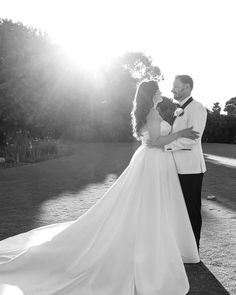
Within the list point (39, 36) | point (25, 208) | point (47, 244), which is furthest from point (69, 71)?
point (47, 244)

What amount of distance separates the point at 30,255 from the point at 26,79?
50.3 ft

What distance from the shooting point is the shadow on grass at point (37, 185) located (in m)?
7.53

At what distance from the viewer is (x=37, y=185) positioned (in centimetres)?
1186

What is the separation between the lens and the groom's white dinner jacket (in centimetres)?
522

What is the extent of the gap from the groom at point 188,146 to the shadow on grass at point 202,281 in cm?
73

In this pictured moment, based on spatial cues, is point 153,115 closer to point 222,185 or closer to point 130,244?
point 130,244

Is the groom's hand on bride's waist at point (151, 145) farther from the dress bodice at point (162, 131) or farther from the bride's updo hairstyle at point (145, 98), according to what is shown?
the bride's updo hairstyle at point (145, 98)

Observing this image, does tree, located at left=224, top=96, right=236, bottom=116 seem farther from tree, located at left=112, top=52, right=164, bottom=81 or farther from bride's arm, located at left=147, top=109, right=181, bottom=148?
bride's arm, located at left=147, top=109, right=181, bottom=148

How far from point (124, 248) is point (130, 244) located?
9cm

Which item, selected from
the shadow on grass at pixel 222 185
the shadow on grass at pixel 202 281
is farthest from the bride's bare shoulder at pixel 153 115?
the shadow on grass at pixel 222 185

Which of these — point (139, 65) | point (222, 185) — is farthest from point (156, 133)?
point (139, 65)

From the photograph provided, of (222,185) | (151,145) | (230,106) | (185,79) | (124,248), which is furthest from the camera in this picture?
(230,106)

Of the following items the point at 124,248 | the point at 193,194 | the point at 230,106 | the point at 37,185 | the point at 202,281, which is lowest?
the point at 202,281

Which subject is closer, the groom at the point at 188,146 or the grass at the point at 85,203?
the grass at the point at 85,203
